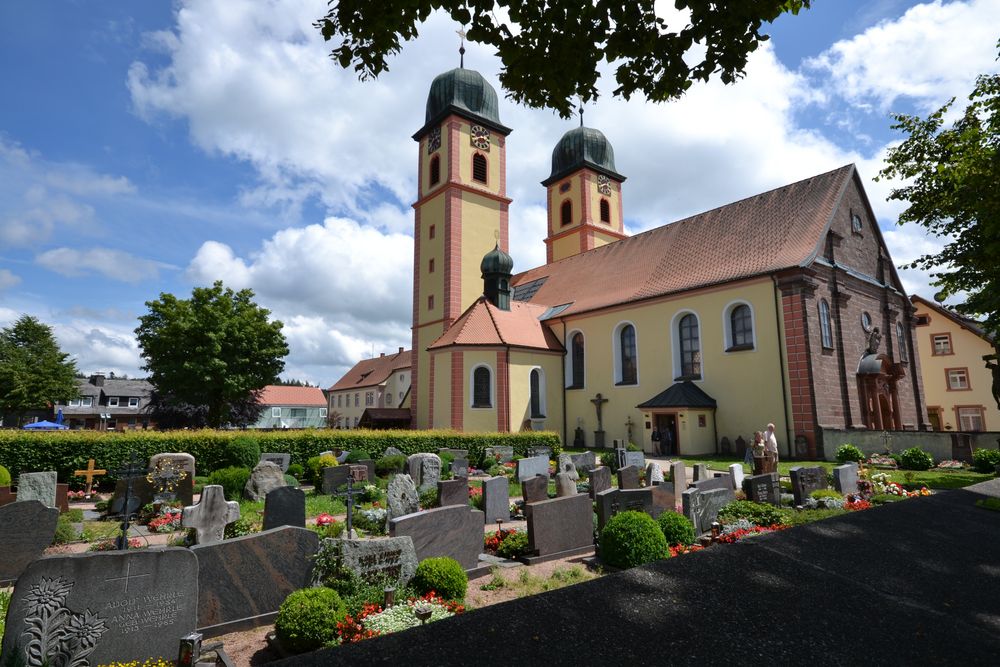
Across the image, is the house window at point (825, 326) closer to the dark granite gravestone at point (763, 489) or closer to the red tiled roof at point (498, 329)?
Answer: the dark granite gravestone at point (763, 489)

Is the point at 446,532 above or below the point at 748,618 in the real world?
below

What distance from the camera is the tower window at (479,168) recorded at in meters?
35.0

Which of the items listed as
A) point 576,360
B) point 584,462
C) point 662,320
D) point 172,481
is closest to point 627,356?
point 662,320

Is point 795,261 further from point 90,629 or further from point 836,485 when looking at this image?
point 90,629

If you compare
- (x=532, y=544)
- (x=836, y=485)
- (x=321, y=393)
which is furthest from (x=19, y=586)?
(x=321, y=393)

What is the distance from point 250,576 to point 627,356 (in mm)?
23429

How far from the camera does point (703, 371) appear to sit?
23766 millimetres

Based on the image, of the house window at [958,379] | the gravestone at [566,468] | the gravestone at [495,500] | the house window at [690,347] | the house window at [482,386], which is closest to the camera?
the gravestone at [495,500]

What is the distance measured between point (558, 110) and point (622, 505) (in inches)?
237

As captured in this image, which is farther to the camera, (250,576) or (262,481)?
(262,481)

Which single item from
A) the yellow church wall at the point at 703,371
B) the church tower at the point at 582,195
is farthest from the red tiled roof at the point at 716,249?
the church tower at the point at 582,195

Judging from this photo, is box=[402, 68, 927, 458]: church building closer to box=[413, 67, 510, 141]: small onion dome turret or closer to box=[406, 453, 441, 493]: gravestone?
box=[413, 67, 510, 141]: small onion dome turret

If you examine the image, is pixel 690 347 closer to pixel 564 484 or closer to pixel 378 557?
pixel 564 484

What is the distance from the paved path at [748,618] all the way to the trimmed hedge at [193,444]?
12762 millimetres
